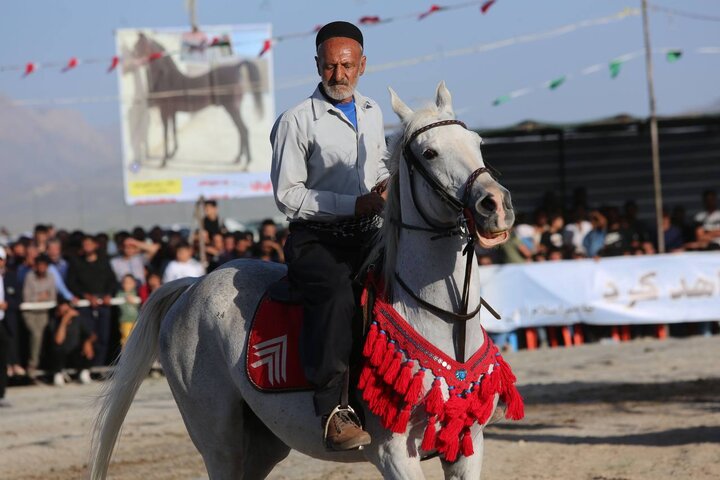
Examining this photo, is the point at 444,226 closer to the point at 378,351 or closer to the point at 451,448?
the point at 378,351

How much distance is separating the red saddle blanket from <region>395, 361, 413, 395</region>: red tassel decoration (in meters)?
0.65

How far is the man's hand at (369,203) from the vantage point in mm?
5004

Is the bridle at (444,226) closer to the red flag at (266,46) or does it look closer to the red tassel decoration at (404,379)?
the red tassel decoration at (404,379)

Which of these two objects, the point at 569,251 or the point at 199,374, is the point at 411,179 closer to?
the point at 199,374

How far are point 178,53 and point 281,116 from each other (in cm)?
1316

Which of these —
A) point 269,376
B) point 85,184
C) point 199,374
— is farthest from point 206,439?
point 85,184

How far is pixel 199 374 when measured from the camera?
5789mm

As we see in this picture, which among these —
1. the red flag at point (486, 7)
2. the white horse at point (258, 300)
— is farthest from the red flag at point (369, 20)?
the white horse at point (258, 300)

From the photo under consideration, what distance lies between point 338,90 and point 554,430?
16.6 feet

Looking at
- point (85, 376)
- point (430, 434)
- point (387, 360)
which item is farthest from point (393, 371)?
point (85, 376)

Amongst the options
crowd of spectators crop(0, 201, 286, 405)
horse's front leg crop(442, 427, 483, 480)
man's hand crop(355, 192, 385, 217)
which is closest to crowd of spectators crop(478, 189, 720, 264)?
crowd of spectators crop(0, 201, 286, 405)

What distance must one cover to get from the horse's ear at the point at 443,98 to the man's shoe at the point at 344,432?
140 cm

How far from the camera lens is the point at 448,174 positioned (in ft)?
14.9

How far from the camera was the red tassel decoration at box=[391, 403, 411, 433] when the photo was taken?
15.4 feet
